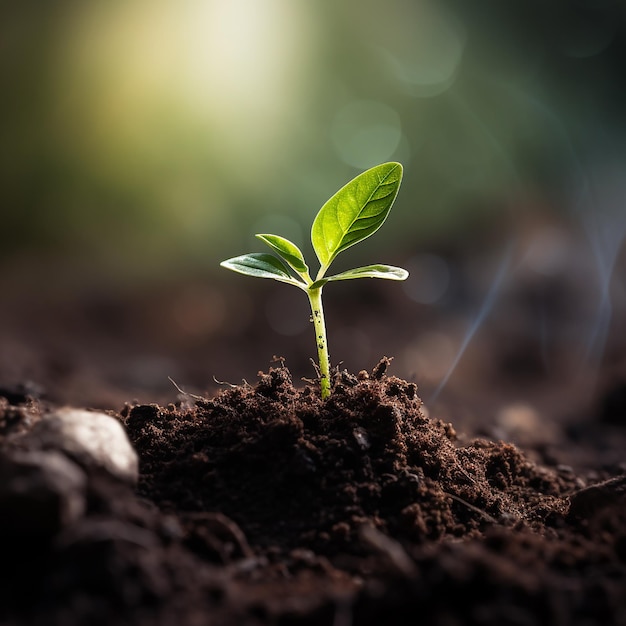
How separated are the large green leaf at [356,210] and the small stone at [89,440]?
518 mm

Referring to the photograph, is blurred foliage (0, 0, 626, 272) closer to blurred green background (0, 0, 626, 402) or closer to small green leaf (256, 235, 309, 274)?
blurred green background (0, 0, 626, 402)

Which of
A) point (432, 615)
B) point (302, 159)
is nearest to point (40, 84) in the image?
point (302, 159)

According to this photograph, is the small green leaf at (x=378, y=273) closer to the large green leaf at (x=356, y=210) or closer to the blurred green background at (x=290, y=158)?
the large green leaf at (x=356, y=210)

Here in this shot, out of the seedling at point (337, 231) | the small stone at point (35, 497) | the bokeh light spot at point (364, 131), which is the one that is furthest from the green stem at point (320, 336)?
the bokeh light spot at point (364, 131)

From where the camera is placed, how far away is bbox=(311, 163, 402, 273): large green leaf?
125 centimetres

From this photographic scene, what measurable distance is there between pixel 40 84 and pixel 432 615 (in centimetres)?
503

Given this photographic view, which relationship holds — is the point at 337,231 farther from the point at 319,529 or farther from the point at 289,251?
the point at 319,529

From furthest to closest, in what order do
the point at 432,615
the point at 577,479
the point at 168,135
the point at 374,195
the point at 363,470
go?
the point at 168,135, the point at 577,479, the point at 374,195, the point at 363,470, the point at 432,615

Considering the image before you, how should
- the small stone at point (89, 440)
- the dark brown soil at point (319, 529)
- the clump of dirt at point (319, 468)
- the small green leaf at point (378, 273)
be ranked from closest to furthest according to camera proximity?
the dark brown soil at point (319, 529) < the small stone at point (89, 440) < the clump of dirt at point (319, 468) < the small green leaf at point (378, 273)

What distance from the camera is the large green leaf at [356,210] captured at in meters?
1.25

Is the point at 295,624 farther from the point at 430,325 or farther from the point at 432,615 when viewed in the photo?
the point at 430,325

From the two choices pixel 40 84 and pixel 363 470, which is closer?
pixel 363 470

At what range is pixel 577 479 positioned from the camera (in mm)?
1614

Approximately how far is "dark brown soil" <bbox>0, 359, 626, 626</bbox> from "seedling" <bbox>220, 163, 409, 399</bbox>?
179 mm
